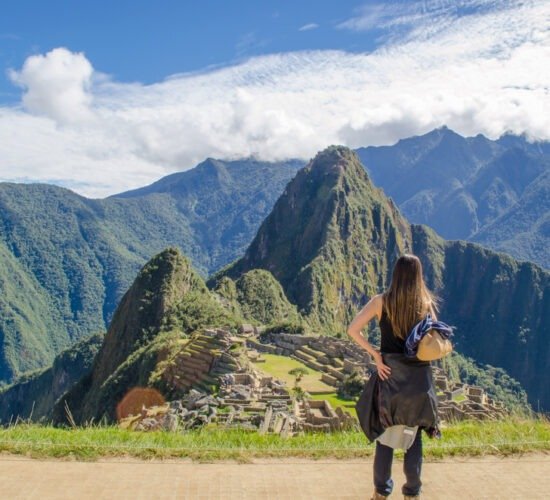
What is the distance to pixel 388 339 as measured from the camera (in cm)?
505

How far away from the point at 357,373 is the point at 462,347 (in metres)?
129

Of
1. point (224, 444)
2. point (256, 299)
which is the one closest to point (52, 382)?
point (256, 299)

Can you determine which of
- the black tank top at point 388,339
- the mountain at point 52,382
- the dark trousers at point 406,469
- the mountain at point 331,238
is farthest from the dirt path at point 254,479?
the mountain at point 331,238

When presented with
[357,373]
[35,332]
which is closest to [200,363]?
[357,373]

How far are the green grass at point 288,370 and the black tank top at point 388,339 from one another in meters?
29.8

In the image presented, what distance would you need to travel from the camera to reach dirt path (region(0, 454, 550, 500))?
17.3ft

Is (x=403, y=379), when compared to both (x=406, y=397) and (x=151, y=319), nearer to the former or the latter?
(x=406, y=397)

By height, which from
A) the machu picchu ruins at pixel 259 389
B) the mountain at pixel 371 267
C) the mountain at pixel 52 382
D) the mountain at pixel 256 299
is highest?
the mountain at pixel 371 267

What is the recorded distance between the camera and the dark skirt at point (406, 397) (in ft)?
15.8

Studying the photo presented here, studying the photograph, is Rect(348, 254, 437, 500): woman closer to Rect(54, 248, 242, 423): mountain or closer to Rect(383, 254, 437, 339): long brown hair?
Rect(383, 254, 437, 339): long brown hair

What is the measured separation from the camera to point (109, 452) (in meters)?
6.28

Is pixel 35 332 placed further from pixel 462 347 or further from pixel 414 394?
pixel 414 394

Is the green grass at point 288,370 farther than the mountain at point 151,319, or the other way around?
the mountain at point 151,319

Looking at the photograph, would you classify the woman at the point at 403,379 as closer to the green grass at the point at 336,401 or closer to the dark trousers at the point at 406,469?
the dark trousers at the point at 406,469
